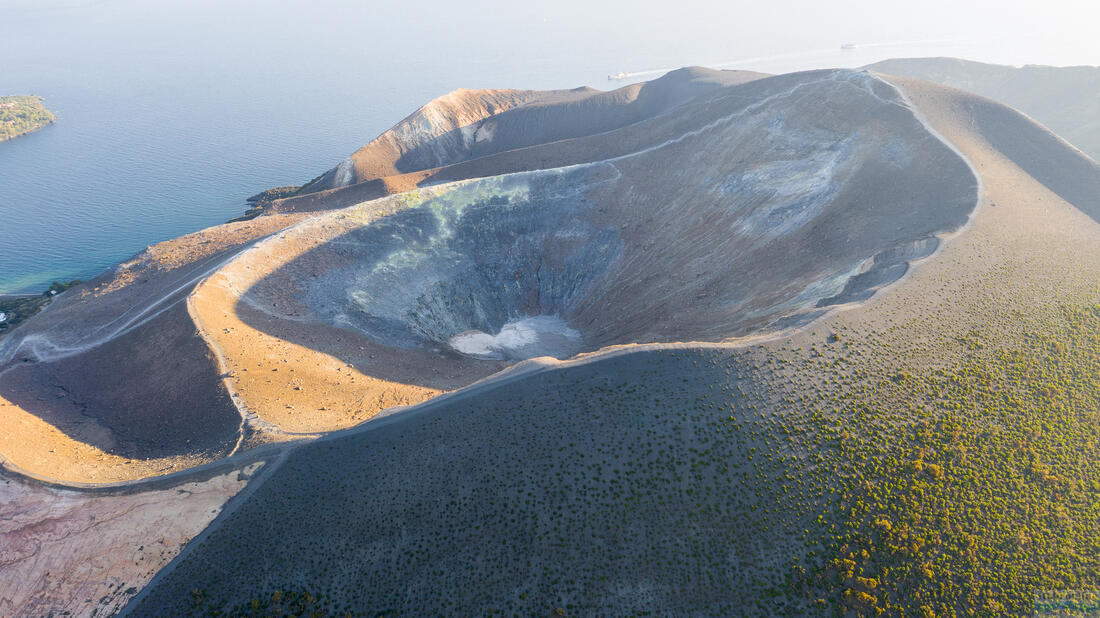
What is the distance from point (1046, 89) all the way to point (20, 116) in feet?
792

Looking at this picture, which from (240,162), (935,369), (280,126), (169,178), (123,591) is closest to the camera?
(123,591)

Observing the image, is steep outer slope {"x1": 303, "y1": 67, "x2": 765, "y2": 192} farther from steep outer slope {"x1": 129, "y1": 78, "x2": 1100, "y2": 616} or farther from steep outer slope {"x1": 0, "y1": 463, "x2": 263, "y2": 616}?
steep outer slope {"x1": 129, "y1": 78, "x2": 1100, "y2": 616}

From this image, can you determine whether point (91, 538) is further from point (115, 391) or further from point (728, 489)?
point (728, 489)

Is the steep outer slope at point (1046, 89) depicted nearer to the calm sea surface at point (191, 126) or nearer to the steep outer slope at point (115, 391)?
the calm sea surface at point (191, 126)

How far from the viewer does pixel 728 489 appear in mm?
21312

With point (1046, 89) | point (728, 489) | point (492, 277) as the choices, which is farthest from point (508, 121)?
→ point (1046, 89)

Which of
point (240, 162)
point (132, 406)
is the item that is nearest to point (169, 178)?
point (240, 162)

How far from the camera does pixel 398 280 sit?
4959 centimetres

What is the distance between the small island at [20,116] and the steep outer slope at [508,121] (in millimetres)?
102642

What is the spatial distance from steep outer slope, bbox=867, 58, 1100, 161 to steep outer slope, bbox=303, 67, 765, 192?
6348 cm

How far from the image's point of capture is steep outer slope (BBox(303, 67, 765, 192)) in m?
82.1

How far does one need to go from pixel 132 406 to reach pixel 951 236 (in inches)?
2174

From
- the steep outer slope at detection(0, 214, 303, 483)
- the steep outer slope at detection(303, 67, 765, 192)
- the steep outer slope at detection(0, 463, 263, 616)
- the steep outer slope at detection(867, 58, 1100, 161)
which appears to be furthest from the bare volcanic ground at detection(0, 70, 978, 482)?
the steep outer slope at detection(867, 58, 1100, 161)

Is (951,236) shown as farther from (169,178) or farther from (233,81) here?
(233,81)
